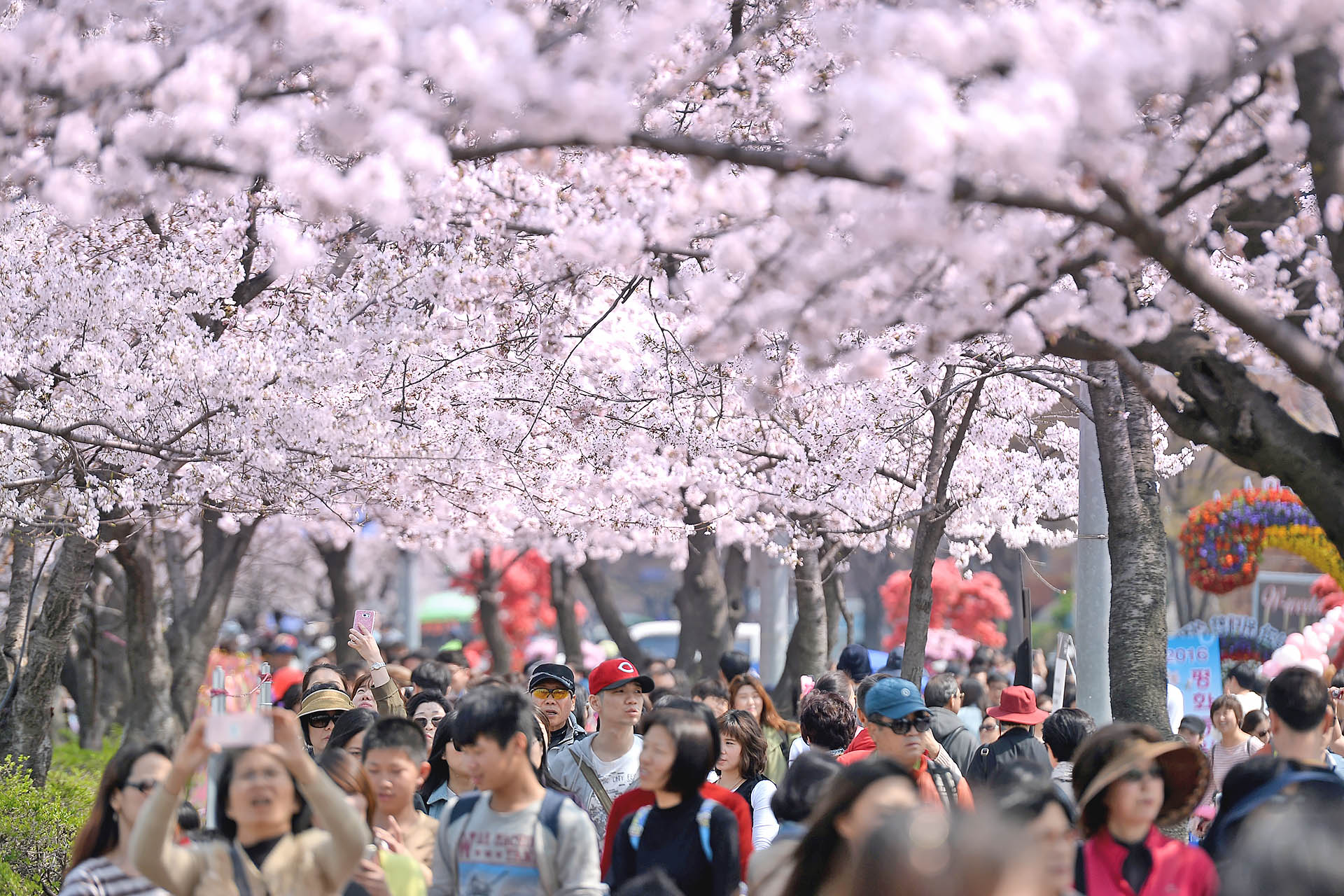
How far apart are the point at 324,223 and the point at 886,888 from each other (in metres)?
6.83

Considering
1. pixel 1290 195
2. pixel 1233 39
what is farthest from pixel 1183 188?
pixel 1290 195

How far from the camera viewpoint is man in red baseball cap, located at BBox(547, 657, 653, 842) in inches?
267

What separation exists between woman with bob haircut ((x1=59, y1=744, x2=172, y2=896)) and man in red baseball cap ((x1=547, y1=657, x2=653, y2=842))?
2.49 metres

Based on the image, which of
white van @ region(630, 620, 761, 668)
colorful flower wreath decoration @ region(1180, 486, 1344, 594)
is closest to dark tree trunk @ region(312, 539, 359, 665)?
white van @ region(630, 620, 761, 668)

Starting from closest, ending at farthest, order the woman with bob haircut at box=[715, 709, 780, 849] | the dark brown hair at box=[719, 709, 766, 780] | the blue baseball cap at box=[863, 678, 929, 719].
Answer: the blue baseball cap at box=[863, 678, 929, 719] → the woman with bob haircut at box=[715, 709, 780, 849] → the dark brown hair at box=[719, 709, 766, 780]

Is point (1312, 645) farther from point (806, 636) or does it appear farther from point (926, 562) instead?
point (926, 562)

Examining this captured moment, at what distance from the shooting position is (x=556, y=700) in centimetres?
797

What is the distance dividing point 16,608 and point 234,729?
10.5 metres

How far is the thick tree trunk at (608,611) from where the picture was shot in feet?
65.9

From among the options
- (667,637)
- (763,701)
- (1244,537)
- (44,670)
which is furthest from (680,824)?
(667,637)

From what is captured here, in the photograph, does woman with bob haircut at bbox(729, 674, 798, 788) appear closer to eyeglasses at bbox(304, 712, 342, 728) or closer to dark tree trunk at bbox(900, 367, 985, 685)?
dark tree trunk at bbox(900, 367, 985, 685)

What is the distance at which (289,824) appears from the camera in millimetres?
4391

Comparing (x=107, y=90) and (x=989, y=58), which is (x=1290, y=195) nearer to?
(x=989, y=58)

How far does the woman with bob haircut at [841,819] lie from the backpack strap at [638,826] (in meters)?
0.96
